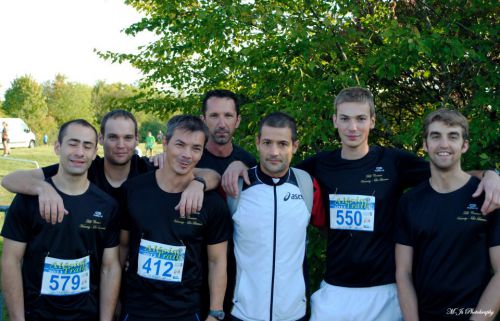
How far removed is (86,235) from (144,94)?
12.5 feet

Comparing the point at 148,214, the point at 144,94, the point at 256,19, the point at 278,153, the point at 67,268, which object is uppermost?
the point at 256,19

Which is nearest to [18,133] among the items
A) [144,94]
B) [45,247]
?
[144,94]

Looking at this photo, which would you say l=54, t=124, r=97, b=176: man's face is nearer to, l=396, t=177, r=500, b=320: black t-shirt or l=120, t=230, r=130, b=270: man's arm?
l=120, t=230, r=130, b=270: man's arm

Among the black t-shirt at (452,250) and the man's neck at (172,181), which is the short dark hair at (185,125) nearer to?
the man's neck at (172,181)

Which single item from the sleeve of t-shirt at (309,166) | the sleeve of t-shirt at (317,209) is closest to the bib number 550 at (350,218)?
the sleeve of t-shirt at (317,209)

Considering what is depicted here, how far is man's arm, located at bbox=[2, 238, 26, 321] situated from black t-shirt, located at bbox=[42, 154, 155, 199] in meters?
0.53

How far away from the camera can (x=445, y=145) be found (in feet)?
10.3

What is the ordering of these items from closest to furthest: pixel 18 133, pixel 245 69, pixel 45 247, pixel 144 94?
1. pixel 45 247
2. pixel 245 69
3. pixel 144 94
4. pixel 18 133

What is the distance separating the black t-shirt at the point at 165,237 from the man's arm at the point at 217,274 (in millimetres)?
53

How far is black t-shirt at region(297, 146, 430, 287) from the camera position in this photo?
11.1ft

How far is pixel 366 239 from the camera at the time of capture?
3414 mm

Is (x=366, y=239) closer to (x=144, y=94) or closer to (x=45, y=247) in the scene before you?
(x=45, y=247)

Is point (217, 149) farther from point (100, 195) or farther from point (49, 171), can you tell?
point (49, 171)

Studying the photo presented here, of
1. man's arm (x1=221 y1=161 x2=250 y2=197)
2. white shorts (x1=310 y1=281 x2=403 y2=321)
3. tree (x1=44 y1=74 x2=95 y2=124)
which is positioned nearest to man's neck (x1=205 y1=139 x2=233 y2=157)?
man's arm (x1=221 y1=161 x2=250 y2=197)
